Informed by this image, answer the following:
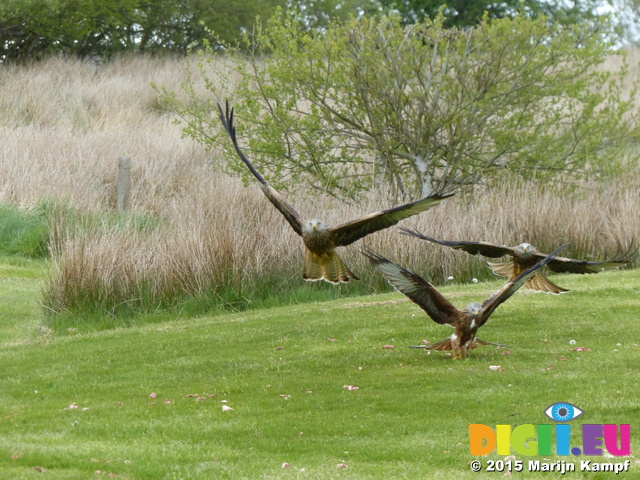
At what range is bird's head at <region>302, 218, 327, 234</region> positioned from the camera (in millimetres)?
8383

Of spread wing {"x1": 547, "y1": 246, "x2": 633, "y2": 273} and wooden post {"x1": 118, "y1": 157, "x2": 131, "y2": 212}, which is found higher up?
wooden post {"x1": 118, "y1": 157, "x2": 131, "y2": 212}

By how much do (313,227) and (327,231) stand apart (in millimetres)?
147

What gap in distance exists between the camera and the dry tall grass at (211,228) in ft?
45.6

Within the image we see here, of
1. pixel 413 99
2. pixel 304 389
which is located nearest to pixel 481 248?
pixel 304 389

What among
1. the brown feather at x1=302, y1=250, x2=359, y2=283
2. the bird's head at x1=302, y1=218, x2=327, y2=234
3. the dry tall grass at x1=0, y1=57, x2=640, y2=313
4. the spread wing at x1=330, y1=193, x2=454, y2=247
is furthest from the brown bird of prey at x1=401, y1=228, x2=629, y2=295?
the dry tall grass at x1=0, y1=57, x2=640, y2=313

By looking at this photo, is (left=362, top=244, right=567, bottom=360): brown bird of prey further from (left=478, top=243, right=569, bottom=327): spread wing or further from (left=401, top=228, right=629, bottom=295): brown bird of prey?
(left=401, top=228, right=629, bottom=295): brown bird of prey

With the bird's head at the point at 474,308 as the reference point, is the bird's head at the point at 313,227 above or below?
above

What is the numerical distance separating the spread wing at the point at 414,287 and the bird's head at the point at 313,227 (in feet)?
1.66

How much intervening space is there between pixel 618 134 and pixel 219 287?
429 inches

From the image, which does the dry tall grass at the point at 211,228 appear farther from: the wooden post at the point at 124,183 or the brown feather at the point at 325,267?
the brown feather at the point at 325,267

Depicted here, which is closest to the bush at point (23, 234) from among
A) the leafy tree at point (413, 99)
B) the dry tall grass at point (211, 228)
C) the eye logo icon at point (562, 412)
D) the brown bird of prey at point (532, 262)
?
the dry tall grass at point (211, 228)

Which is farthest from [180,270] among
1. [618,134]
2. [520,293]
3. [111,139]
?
[111,139]

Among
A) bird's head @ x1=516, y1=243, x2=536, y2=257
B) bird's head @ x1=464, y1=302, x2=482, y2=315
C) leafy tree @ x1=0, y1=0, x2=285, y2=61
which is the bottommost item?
bird's head @ x1=464, y1=302, x2=482, y2=315

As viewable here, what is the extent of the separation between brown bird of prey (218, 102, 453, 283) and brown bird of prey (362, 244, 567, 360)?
0.30 meters
